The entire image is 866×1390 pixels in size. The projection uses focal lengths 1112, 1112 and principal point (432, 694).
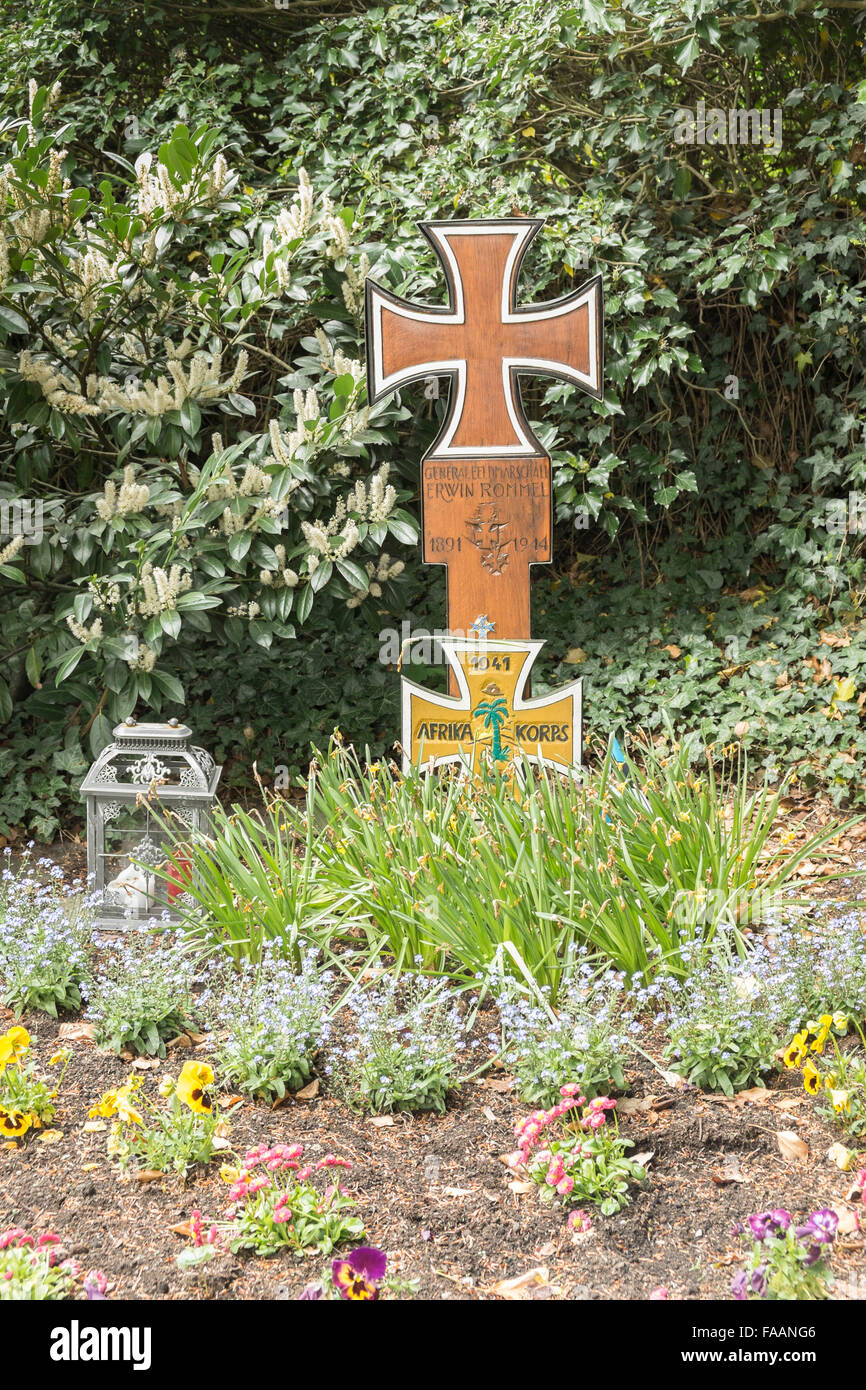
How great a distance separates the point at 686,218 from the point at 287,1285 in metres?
4.40

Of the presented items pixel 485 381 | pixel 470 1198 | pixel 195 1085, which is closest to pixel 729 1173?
pixel 470 1198

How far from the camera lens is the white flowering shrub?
3.64 metres

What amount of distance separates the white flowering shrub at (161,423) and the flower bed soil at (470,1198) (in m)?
1.78

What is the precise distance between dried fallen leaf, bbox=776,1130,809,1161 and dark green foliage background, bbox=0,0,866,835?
2.26m

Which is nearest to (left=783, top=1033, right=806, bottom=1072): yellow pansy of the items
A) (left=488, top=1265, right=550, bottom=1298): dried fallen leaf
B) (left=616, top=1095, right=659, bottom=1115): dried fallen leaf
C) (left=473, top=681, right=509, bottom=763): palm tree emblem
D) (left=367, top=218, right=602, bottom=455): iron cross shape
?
(left=616, top=1095, right=659, bottom=1115): dried fallen leaf

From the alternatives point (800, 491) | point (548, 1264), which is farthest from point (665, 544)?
point (548, 1264)

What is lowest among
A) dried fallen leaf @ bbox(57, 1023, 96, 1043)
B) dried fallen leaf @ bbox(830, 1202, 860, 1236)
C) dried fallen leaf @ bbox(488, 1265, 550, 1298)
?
dried fallen leaf @ bbox(488, 1265, 550, 1298)

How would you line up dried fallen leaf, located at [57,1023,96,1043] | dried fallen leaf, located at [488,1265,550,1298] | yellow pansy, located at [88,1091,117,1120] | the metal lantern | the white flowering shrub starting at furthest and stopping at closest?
the white flowering shrub
the metal lantern
dried fallen leaf, located at [57,1023,96,1043]
yellow pansy, located at [88,1091,117,1120]
dried fallen leaf, located at [488,1265,550,1298]

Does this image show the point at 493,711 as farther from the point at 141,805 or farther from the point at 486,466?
the point at 141,805

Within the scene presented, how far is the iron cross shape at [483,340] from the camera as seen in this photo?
3.70 meters

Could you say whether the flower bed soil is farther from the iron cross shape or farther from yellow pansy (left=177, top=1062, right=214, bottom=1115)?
the iron cross shape

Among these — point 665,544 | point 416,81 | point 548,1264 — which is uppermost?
point 416,81

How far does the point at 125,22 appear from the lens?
5543 mm

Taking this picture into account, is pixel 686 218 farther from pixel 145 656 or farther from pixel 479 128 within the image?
pixel 145 656
